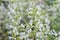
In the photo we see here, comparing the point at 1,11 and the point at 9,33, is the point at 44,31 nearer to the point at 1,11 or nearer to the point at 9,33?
the point at 9,33

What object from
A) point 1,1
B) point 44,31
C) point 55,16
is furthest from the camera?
point 1,1

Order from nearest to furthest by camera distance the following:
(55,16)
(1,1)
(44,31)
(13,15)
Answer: (44,31) < (13,15) < (55,16) < (1,1)

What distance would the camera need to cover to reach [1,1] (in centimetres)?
307

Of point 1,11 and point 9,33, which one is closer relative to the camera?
point 9,33

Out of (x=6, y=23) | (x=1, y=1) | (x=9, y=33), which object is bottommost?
(x=9, y=33)

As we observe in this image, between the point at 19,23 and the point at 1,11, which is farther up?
the point at 1,11

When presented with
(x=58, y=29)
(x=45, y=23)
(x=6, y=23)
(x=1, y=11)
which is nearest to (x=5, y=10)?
(x=1, y=11)

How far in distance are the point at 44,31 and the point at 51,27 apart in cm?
28

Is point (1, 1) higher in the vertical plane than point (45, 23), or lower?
higher

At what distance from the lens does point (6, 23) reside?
266cm

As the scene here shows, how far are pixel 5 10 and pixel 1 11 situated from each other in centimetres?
7

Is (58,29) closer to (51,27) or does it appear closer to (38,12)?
(51,27)

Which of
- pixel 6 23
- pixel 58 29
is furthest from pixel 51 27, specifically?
pixel 6 23

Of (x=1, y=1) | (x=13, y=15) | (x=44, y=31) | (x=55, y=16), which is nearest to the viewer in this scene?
(x=44, y=31)
